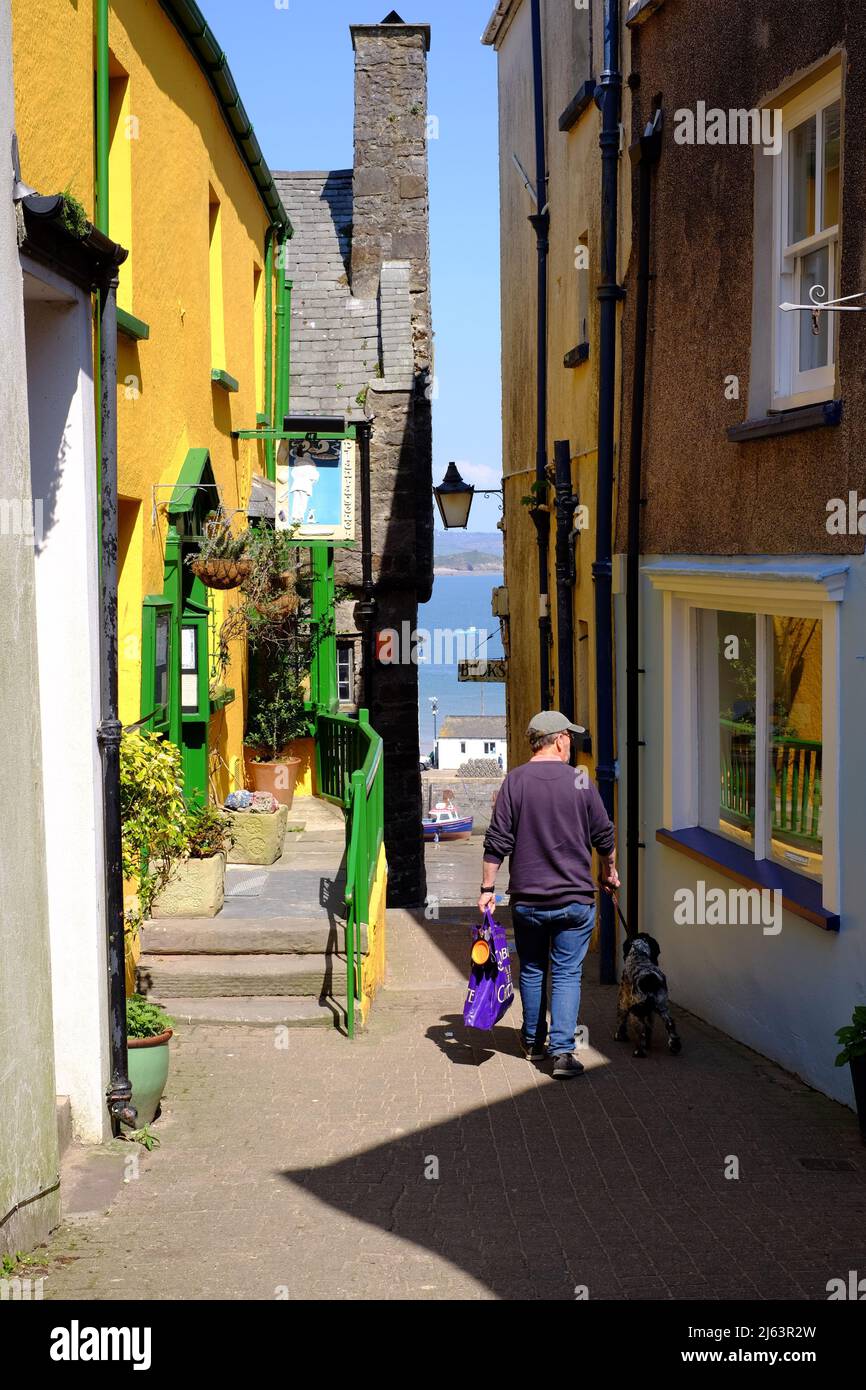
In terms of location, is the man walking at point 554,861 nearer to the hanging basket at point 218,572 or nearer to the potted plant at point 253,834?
the hanging basket at point 218,572

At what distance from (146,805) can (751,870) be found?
3.35 m

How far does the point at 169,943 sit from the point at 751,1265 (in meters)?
4.58

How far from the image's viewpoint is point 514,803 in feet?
24.3

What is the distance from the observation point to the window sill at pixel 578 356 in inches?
460

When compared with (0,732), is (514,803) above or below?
below

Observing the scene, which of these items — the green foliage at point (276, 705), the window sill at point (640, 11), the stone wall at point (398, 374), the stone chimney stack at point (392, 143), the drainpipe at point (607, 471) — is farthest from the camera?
the stone chimney stack at point (392, 143)

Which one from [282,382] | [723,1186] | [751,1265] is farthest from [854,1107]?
[282,382]

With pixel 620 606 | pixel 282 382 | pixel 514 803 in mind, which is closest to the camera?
pixel 514 803

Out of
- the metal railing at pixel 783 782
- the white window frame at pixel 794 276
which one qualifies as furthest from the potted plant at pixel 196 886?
the white window frame at pixel 794 276

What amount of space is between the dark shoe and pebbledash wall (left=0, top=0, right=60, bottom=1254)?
2.85m

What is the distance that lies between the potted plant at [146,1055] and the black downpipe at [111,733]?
0.31 ft

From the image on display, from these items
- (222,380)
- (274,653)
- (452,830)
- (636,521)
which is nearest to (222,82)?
(222,380)
